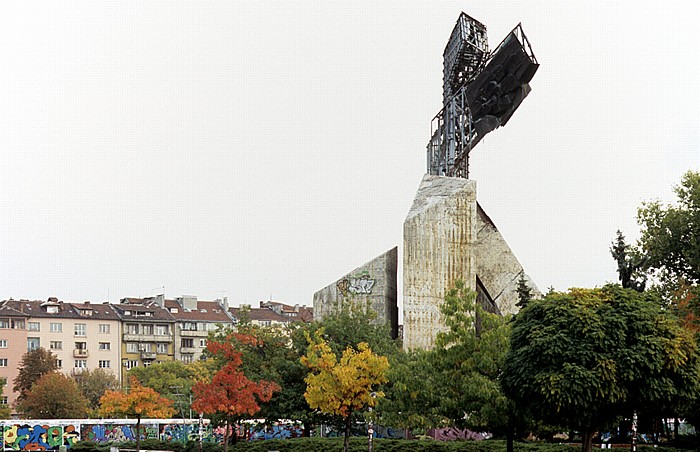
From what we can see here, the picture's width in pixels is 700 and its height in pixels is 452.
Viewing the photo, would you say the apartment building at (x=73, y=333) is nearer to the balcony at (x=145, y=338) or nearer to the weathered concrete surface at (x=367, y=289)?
the balcony at (x=145, y=338)

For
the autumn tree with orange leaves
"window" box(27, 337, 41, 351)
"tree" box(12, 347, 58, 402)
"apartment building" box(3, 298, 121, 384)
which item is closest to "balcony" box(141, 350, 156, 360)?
"apartment building" box(3, 298, 121, 384)

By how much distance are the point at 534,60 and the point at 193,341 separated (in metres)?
71.0

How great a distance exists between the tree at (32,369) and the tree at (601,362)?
235 ft

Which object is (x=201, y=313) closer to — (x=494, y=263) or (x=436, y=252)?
(x=494, y=263)

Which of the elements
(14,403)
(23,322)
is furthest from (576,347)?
(23,322)

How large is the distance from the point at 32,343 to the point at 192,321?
1967cm

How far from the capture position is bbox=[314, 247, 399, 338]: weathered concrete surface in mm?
62062

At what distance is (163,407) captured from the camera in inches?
2094

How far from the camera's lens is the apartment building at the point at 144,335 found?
11425cm

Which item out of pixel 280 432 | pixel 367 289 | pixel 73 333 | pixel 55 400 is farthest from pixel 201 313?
pixel 280 432

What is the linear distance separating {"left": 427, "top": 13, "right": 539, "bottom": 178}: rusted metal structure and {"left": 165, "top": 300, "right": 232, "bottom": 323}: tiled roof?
6477 centimetres

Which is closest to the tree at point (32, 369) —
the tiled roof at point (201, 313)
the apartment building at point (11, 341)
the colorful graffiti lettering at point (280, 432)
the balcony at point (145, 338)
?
the apartment building at point (11, 341)

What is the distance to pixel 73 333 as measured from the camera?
112m

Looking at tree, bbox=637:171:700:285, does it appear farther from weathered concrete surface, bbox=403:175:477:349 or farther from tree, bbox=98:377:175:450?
tree, bbox=98:377:175:450
